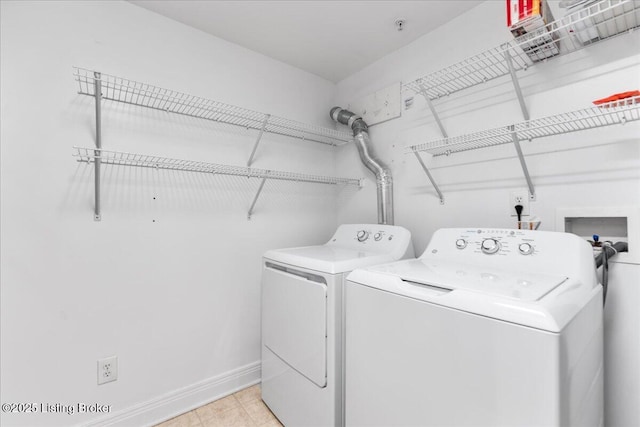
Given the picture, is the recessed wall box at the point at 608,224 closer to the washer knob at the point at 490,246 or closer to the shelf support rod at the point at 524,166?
the shelf support rod at the point at 524,166

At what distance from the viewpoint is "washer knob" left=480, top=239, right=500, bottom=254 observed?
1314mm

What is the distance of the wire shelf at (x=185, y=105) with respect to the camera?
1.53m

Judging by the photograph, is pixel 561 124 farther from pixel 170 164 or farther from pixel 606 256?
pixel 170 164

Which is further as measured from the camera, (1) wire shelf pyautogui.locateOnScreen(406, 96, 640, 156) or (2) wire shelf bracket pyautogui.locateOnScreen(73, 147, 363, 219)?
(2) wire shelf bracket pyautogui.locateOnScreen(73, 147, 363, 219)

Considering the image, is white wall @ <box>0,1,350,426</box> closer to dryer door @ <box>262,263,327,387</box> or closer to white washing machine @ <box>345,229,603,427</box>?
dryer door @ <box>262,263,327,387</box>

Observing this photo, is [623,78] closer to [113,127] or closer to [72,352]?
[113,127]

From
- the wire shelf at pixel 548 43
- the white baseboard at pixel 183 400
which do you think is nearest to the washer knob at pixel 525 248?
the wire shelf at pixel 548 43

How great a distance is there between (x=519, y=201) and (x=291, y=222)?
1505 millimetres

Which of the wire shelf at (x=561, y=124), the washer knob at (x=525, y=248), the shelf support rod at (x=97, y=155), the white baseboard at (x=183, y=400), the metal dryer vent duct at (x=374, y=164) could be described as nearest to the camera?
the wire shelf at (x=561, y=124)

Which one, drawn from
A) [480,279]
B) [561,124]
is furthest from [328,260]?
[561,124]

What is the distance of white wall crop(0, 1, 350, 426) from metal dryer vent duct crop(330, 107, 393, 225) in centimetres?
→ 55

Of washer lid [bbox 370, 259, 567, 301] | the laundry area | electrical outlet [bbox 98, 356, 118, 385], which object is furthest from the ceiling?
electrical outlet [bbox 98, 356, 118, 385]

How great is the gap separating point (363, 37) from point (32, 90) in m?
1.87

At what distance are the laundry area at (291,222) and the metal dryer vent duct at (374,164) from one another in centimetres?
2
